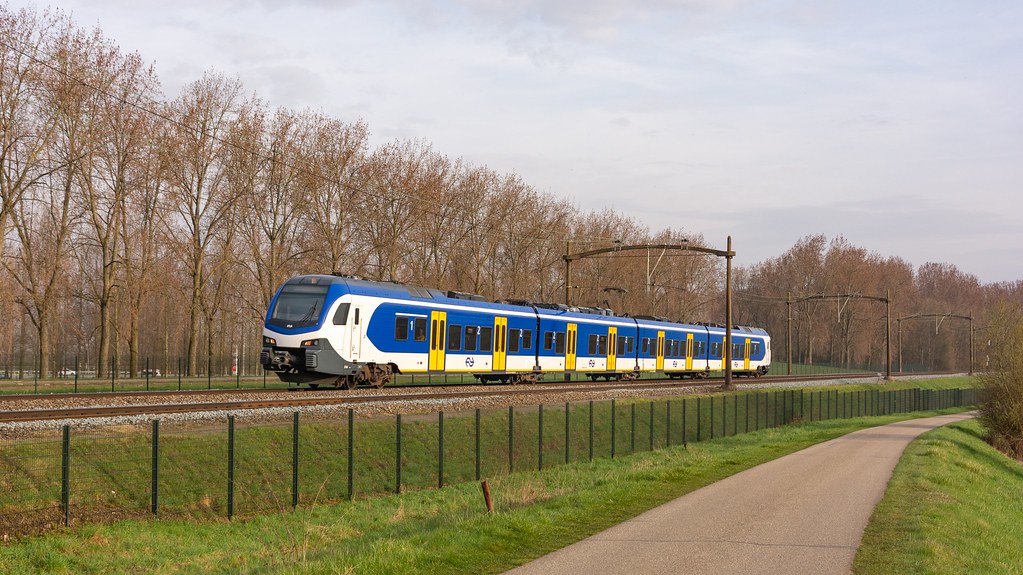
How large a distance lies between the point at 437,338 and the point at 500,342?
5131mm

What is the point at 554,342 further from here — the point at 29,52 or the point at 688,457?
the point at 29,52

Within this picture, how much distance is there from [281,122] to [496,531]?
48.5m

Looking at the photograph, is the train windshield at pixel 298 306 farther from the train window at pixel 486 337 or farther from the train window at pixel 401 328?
the train window at pixel 486 337

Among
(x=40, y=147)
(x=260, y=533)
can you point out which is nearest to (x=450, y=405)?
(x=260, y=533)

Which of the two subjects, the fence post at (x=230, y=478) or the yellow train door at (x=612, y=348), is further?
the yellow train door at (x=612, y=348)

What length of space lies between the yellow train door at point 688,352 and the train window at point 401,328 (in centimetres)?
2965

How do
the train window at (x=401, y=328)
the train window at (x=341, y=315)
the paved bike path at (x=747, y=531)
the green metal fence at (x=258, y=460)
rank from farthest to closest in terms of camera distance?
the train window at (x=401, y=328) < the train window at (x=341, y=315) < the green metal fence at (x=258, y=460) < the paved bike path at (x=747, y=531)

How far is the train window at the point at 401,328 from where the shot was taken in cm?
3328

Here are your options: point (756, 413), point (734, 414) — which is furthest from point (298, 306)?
point (756, 413)

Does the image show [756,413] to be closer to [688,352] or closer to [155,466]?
[688,352]

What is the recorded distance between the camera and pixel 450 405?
28.7 metres

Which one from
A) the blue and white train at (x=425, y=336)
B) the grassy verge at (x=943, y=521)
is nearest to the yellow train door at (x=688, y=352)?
the blue and white train at (x=425, y=336)

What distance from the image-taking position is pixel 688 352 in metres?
60.0

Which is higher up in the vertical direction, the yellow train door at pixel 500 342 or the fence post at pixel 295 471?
the yellow train door at pixel 500 342
